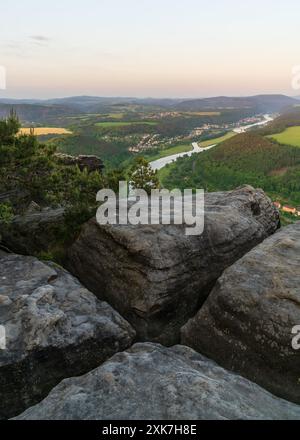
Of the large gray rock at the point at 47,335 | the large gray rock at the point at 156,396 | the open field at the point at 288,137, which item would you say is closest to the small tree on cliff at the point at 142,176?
the large gray rock at the point at 47,335

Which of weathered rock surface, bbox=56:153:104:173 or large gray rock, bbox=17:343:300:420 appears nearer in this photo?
large gray rock, bbox=17:343:300:420

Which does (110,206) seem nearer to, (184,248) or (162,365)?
(184,248)

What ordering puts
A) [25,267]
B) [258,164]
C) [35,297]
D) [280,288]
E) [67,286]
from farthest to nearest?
[258,164]
[25,267]
[67,286]
[35,297]
[280,288]

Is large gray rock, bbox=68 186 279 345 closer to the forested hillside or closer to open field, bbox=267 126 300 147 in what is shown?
the forested hillside

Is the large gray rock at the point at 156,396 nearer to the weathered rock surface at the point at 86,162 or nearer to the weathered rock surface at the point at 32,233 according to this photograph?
the weathered rock surface at the point at 32,233

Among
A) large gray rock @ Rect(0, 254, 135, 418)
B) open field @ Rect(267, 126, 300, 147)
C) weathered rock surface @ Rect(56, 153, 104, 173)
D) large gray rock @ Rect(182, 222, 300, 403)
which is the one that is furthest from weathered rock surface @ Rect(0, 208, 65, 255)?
open field @ Rect(267, 126, 300, 147)

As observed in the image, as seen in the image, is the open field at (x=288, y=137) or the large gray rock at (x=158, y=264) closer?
the large gray rock at (x=158, y=264)
